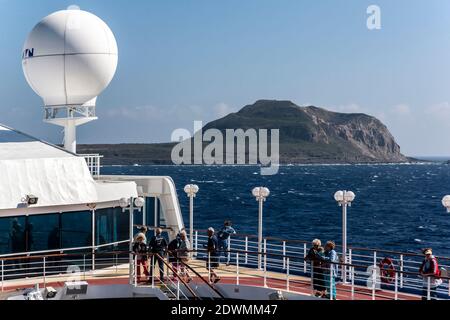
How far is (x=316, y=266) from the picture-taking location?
15.5 meters

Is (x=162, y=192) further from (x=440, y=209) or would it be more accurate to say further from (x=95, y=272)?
(x=440, y=209)

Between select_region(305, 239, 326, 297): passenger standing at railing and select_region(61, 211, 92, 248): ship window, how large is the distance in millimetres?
7188

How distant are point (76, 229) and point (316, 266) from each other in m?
7.75

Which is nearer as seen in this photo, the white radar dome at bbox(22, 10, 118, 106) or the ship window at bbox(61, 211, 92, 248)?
the ship window at bbox(61, 211, 92, 248)

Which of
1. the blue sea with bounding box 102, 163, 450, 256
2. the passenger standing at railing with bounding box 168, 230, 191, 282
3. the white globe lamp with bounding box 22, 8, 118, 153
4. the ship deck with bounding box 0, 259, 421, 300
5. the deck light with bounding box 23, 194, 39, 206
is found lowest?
the blue sea with bounding box 102, 163, 450, 256

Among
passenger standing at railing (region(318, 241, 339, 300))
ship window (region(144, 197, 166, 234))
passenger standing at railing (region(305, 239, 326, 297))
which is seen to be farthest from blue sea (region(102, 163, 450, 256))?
passenger standing at railing (region(318, 241, 339, 300))

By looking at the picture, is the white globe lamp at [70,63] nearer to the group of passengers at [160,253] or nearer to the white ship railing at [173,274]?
the white ship railing at [173,274]

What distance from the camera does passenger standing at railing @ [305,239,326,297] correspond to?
1554 centimetres

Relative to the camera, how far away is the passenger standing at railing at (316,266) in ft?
51.0

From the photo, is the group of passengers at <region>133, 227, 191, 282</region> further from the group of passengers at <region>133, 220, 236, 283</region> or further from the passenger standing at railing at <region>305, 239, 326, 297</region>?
the passenger standing at railing at <region>305, 239, 326, 297</region>

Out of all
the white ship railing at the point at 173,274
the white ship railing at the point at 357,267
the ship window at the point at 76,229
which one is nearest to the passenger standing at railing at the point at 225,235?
Answer: the white ship railing at the point at 357,267

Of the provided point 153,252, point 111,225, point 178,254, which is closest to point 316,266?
point 153,252

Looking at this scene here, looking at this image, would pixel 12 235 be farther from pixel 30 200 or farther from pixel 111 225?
pixel 111 225
